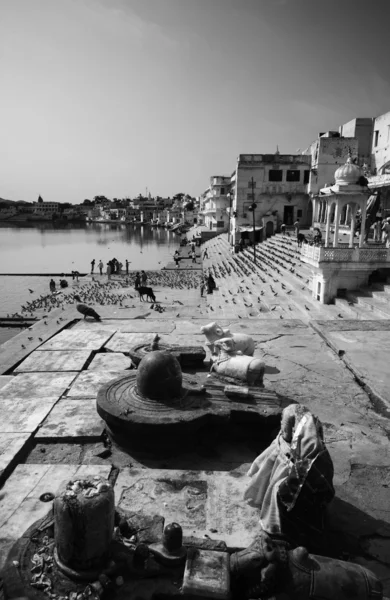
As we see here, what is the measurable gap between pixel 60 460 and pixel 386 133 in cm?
4258

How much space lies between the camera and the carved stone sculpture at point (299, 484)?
13.4 ft

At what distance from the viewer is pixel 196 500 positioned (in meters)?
4.88

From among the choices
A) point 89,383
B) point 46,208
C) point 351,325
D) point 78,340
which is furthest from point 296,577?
point 46,208

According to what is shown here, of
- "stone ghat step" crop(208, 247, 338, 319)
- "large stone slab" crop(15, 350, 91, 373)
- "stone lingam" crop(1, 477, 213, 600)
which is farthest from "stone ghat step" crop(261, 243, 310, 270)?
"stone lingam" crop(1, 477, 213, 600)

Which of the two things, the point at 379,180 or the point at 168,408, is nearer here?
the point at 168,408

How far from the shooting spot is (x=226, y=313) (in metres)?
16.7

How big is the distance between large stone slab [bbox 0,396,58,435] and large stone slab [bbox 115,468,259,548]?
2.00m

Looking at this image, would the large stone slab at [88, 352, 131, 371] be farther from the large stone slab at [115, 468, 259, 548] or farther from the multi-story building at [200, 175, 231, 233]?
the multi-story building at [200, 175, 231, 233]

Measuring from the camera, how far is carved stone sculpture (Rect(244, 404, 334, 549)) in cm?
407

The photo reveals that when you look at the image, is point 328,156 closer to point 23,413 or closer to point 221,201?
point 221,201

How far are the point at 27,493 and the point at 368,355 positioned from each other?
726cm

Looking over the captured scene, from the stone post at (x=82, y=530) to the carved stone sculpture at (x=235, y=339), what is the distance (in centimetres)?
471

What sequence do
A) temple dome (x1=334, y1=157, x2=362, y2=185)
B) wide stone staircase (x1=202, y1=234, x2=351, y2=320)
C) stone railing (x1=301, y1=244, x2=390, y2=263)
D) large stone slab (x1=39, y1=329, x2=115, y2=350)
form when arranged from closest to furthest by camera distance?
large stone slab (x1=39, y1=329, x2=115, y2=350) → stone railing (x1=301, y1=244, x2=390, y2=263) → temple dome (x1=334, y1=157, x2=362, y2=185) → wide stone staircase (x1=202, y1=234, x2=351, y2=320)

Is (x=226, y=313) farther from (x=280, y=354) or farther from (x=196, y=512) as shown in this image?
(x=196, y=512)
